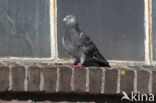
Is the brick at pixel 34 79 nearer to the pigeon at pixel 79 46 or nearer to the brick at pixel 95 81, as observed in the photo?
the brick at pixel 95 81

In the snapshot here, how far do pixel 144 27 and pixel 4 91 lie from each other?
1428mm

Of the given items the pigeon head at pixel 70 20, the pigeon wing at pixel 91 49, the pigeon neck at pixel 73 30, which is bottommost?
the pigeon wing at pixel 91 49

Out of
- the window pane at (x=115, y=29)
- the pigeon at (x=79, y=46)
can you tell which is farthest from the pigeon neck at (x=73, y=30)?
the window pane at (x=115, y=29)

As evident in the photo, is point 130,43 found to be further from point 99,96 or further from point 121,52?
point 99,96

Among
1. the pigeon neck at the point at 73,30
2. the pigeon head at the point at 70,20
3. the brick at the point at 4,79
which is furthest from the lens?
the pigeon neck at the point at 73,30

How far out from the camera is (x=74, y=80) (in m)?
3.53

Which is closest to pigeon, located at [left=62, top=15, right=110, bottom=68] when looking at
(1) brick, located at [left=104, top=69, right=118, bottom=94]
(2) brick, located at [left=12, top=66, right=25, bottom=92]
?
(1) brick, located at [left=104, top=69, right=118, bottom=94]

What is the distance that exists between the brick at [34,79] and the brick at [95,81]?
42 centimetres

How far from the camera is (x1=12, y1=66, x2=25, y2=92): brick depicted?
3502 mm

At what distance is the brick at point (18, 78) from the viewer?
11.5ft

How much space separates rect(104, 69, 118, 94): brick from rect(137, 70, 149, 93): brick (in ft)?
0.63

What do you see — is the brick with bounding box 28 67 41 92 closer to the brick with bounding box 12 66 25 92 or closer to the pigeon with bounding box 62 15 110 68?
the brick with bounding box 12 66 25 92

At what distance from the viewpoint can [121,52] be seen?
4.07 m

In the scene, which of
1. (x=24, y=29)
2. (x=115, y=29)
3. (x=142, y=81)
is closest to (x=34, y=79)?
(x=24, y=29)
